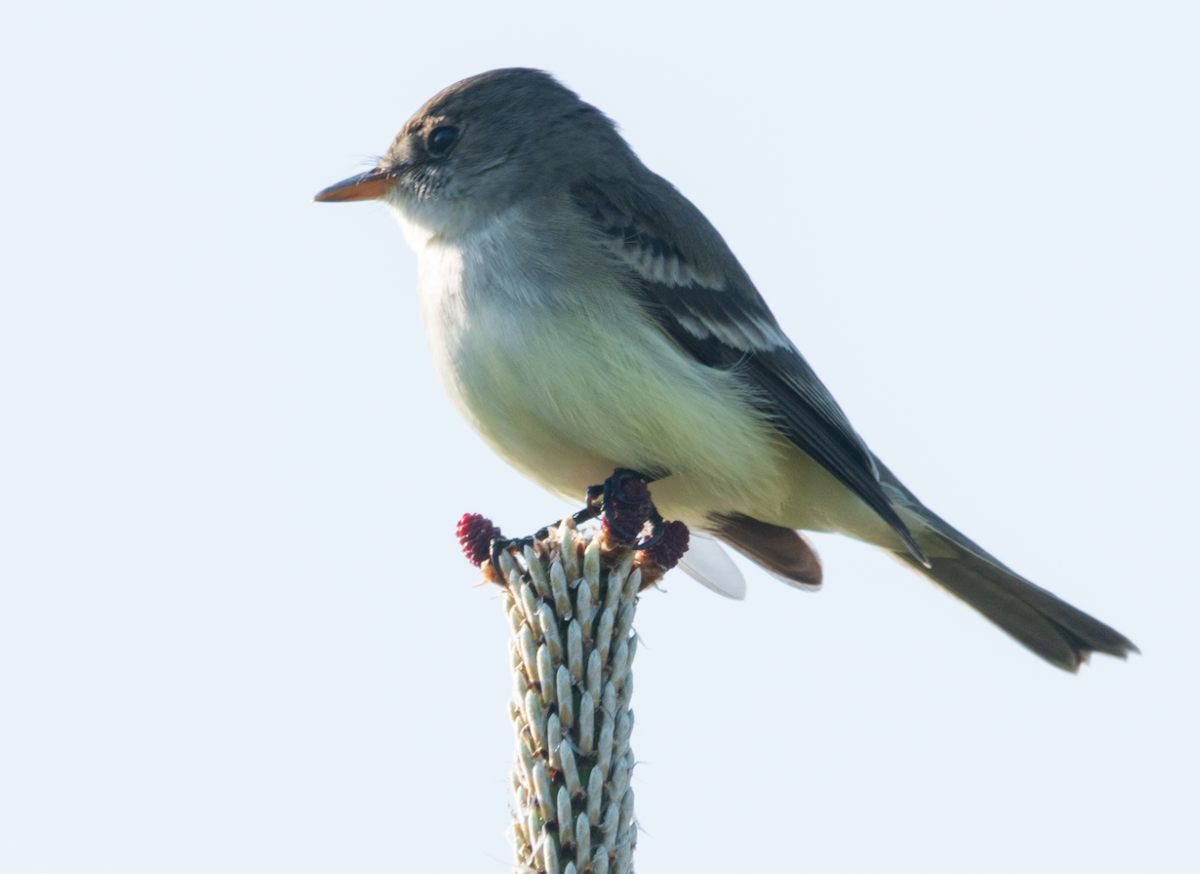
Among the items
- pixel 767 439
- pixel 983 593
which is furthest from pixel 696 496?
pixel 983 593

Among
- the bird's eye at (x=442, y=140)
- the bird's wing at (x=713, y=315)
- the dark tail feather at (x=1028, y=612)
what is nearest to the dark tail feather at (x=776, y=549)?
the bird's wing at (x=713, y=315)

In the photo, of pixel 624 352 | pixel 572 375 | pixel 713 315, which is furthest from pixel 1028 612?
pixel 572 375

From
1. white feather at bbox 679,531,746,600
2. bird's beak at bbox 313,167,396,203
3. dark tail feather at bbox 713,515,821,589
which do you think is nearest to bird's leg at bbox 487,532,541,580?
white feather at bbox 679,531,746,600

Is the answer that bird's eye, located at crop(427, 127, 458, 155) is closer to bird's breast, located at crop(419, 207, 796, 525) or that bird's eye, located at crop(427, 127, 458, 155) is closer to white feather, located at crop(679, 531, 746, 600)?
bird's breast, located at crop(419, 207, 796, 525)

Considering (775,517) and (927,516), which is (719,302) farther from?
(927,516)

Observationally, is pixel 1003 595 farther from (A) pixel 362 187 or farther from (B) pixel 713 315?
(A) pixel 362 187

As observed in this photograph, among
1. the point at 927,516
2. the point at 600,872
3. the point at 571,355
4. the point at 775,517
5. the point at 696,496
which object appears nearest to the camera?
the point at 600,872

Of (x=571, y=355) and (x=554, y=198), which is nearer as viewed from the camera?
(x=571, y=355)
